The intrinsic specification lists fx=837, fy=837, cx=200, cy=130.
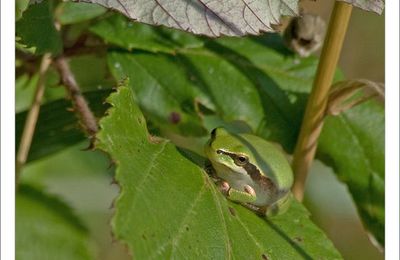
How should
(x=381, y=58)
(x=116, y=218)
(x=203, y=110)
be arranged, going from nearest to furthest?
(x=116, y=218) → (x=203, y=110) → (x=381, y=58)

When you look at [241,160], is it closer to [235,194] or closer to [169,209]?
[235,194]

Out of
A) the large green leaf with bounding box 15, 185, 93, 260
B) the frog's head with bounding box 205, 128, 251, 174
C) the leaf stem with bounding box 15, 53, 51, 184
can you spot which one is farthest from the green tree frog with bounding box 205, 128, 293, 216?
the large green leaf with bounding box 15, 185, 93, 260

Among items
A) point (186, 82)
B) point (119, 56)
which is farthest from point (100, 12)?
point (186, 82)

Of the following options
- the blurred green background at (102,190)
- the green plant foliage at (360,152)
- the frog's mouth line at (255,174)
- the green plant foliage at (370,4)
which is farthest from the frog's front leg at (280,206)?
the blurred green background at (102,190)

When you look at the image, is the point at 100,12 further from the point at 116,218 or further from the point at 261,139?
the point at 116,218

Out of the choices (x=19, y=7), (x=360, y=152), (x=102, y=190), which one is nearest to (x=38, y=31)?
(x=19, y=7)

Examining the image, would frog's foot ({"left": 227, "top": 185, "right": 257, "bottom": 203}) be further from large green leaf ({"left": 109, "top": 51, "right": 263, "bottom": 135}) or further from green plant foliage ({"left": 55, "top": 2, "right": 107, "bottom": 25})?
green plant foliage ({"left": 55, "top": 2, "right": 107, "bottom": 25})

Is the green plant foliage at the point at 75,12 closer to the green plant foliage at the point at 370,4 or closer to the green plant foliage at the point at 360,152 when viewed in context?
the green plant foliage at the point at 360,152
